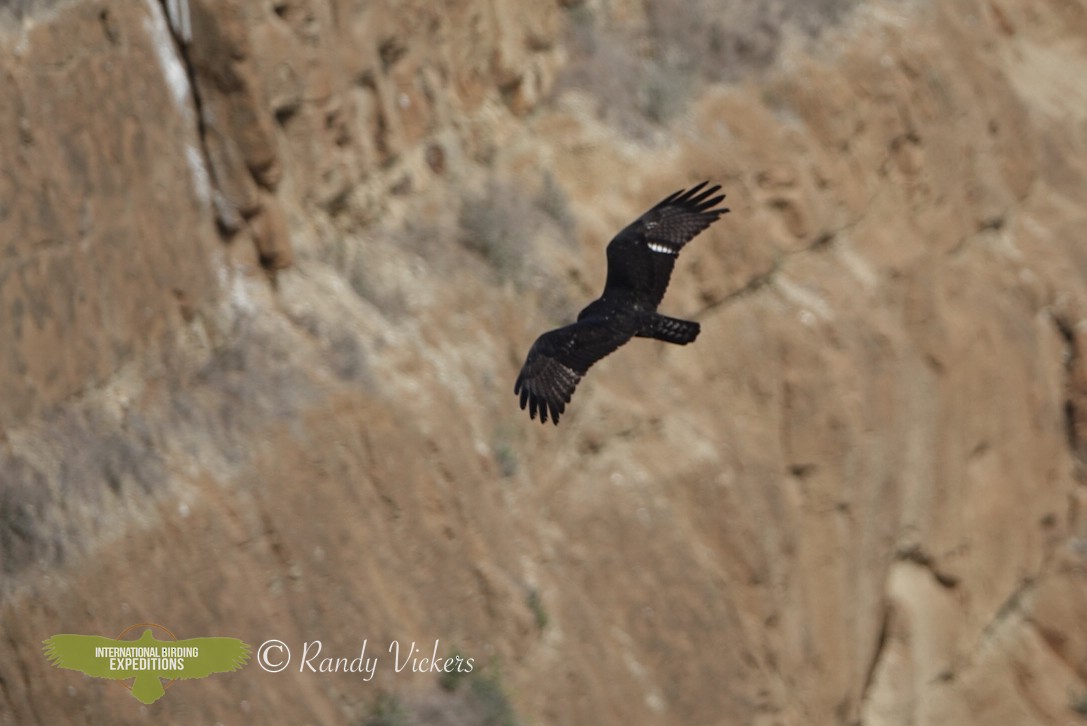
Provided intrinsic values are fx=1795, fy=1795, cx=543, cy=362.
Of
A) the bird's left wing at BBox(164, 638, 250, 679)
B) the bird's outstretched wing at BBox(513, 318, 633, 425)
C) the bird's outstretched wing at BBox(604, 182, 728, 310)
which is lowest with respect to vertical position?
the bird's left wing at BBox(164, 638, 250, 679)

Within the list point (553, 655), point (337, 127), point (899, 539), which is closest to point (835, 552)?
point (899, 539)

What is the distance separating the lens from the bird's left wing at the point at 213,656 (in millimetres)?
11414

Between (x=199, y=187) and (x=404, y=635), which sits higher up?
(x=199, y=187)

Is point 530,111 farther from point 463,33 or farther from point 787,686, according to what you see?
point 787,686

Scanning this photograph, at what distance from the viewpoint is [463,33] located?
15.0 meters

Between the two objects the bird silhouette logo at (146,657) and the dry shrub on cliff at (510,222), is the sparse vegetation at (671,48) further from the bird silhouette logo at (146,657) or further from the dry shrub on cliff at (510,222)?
the bird silhouette logo at (146,657)

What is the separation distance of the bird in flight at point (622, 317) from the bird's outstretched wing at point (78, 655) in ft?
10.00

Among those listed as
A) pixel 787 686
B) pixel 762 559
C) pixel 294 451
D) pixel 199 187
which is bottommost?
pixel 787 686

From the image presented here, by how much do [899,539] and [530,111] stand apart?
5678 mm

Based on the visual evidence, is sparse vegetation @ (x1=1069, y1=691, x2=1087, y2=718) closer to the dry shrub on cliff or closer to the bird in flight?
the dry shrub on cliff

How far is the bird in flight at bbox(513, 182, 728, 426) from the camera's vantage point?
10.1 metres

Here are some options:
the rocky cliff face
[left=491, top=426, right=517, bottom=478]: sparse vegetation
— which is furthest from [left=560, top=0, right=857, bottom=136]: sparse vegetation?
[left=491, top=426, right=517, bottom=478]: sparse vegetation

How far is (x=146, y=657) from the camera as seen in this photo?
36.6 ft

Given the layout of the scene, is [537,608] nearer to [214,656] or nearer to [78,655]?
[214,656]
